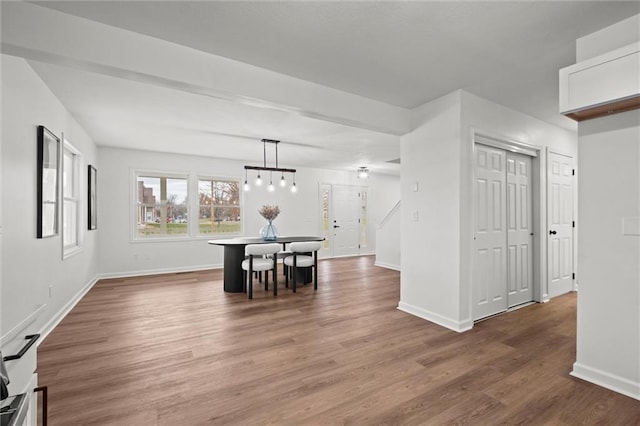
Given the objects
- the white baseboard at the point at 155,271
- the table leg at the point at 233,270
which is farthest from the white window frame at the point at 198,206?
the table leg at the point at 233,270

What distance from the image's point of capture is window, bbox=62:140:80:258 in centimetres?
401

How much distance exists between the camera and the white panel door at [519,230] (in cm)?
381

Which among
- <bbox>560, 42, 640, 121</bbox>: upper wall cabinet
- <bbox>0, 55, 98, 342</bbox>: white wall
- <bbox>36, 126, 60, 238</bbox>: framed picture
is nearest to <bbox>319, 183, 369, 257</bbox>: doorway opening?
<bbox>36, 126, 60, 238</bbox>: framed picture

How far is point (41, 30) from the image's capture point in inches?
75.2

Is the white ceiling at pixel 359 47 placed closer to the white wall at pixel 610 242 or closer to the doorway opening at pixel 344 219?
the white wall at pixel 610 242

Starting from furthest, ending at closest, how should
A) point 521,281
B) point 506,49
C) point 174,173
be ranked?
1. point 174,173
2. point 521,281
3. point 506,49

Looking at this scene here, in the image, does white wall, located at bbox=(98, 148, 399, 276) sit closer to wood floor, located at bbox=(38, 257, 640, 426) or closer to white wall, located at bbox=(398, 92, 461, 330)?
wood floor, located at bbox=(38, 257, 640, 426)

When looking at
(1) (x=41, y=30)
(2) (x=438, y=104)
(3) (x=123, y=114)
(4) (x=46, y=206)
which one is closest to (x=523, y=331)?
(2) (x=438, y=104)

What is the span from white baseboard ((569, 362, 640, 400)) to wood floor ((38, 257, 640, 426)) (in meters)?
0.07

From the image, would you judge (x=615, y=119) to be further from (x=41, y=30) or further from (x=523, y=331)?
(x=41, y=30)

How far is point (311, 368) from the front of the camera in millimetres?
2420

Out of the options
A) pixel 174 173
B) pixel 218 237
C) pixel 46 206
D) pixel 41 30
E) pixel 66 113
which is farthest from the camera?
pixel 218 237

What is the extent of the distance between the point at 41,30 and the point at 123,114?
83.9 inches

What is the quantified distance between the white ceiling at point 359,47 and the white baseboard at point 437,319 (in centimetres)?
250
